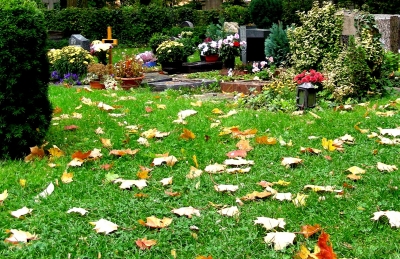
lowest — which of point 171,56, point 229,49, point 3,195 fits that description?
point 3,195

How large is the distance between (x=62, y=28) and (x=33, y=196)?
59.4 feet

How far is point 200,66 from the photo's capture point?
42.5ft

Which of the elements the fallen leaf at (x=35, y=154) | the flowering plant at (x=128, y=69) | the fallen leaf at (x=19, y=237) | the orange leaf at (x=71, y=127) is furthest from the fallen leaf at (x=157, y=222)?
the flowering plant at (x=128, y=69)

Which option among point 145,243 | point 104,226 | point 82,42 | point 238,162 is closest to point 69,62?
point 82,42

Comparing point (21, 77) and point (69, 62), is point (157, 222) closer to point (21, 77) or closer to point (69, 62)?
point (21, 77)

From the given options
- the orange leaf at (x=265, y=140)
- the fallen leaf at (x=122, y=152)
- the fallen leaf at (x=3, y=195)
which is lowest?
the fallen leaf at (x=3, y=195)

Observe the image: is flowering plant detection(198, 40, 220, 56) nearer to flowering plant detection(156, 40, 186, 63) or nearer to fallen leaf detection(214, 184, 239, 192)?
flowering plant detection(156, 40, 186, 63)

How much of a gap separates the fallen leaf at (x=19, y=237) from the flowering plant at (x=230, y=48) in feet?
31.2

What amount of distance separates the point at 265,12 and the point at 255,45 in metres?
2.82

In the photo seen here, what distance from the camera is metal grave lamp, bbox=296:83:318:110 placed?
7062 mm

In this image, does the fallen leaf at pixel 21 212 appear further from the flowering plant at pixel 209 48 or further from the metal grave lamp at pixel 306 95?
the flowering plant at pixel 209 48

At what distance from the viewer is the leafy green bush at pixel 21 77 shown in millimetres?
4594

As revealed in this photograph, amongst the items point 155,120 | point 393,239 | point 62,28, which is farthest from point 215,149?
point 62,28

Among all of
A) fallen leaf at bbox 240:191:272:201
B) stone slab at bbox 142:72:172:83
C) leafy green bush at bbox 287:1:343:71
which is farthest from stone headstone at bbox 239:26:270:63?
fallen leaf at bbox 240:191:272:201
